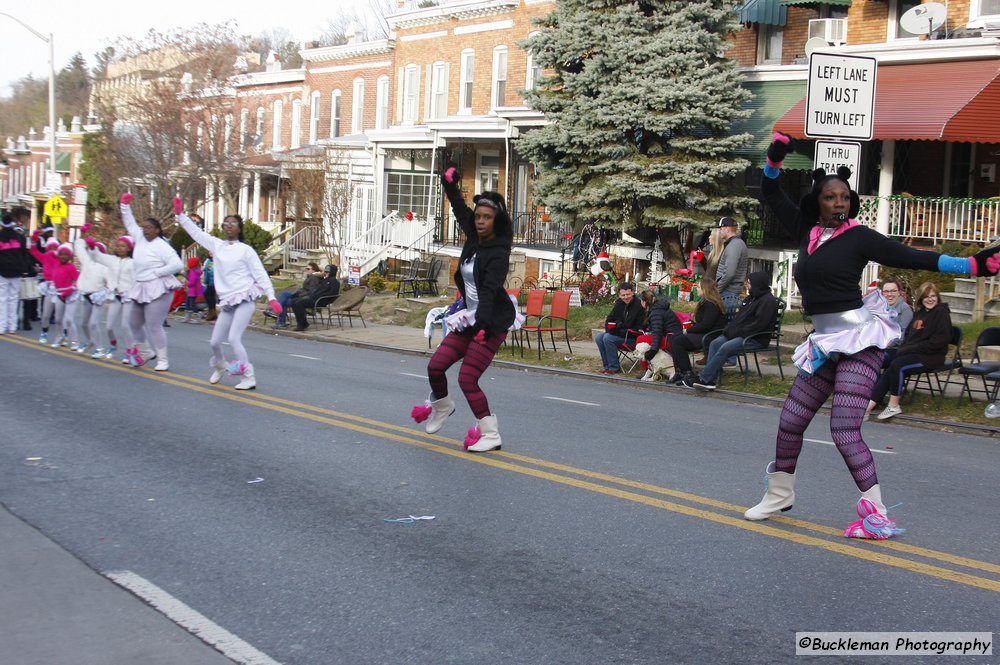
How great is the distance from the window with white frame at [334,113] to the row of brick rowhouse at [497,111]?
0.19ft

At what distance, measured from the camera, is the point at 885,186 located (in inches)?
872

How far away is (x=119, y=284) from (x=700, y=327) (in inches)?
321

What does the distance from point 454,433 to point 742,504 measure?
11.3ft

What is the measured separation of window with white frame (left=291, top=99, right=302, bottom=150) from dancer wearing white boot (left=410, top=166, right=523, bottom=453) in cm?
4000

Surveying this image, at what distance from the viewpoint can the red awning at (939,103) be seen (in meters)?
20.0

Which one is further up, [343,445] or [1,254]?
[1,254]

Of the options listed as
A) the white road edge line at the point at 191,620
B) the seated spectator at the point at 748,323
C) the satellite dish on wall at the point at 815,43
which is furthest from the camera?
the satellite dish on wall at the point at 815,43

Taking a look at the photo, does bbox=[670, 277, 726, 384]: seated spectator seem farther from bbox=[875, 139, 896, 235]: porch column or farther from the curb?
bbox=[875, 139, 896, 235]: porch column

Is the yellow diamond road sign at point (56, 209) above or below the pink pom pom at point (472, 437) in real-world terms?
above

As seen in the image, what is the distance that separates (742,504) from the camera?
7242 millimetres

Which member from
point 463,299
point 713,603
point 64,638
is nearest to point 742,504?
point 713,603

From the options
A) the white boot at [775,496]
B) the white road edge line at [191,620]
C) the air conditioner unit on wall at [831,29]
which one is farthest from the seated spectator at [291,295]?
the white road edge line at [191,620]

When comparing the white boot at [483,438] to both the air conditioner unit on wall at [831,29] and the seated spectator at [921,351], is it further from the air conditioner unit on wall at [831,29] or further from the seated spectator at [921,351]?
the air conditioner unit on wall at [831,29]

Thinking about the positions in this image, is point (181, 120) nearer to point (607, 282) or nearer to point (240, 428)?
point (607, 282)
